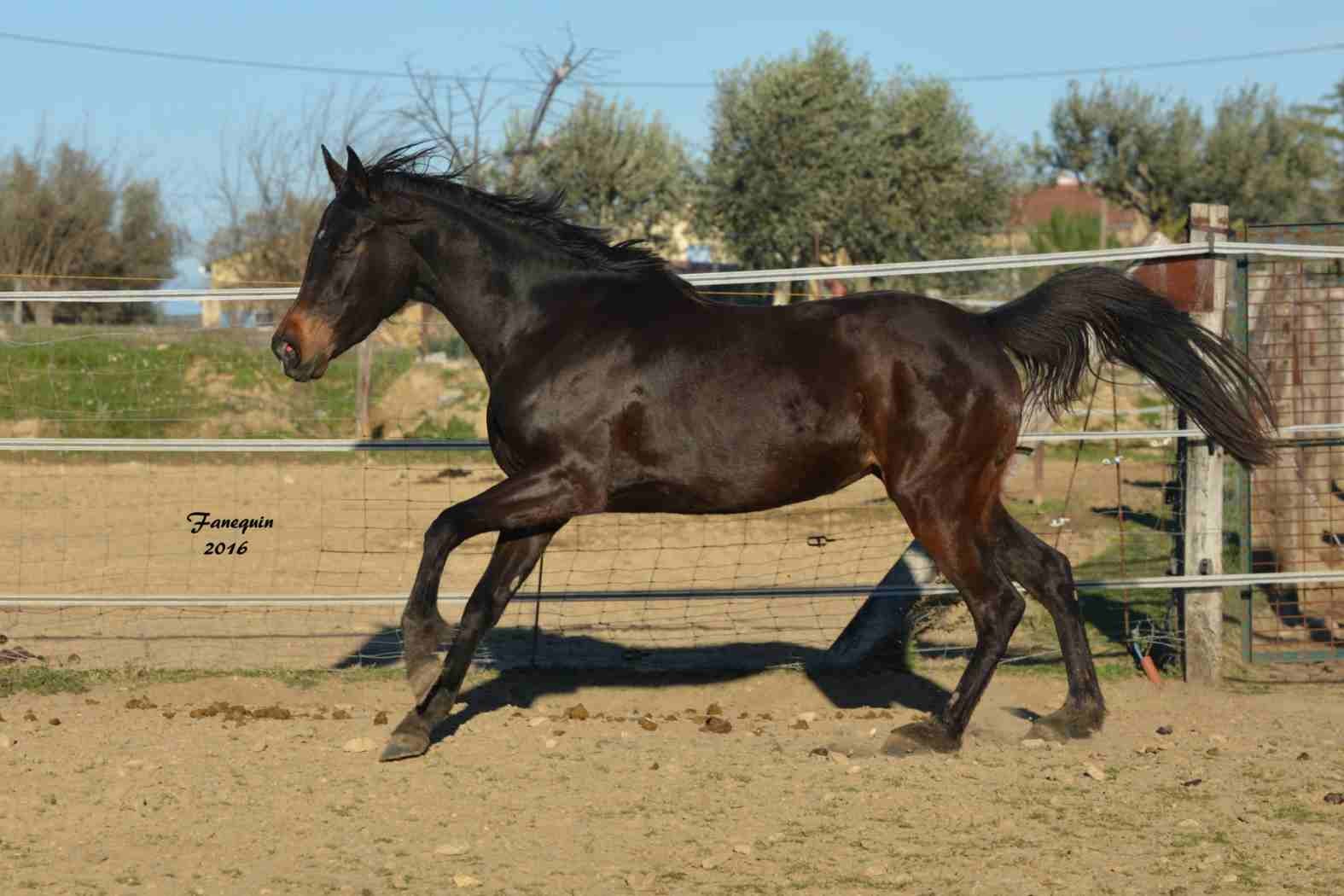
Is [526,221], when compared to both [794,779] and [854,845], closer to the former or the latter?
[794,779]

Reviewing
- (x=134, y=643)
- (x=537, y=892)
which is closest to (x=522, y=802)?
(x=537, y=892)

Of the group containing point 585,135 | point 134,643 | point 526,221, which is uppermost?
point 585,135

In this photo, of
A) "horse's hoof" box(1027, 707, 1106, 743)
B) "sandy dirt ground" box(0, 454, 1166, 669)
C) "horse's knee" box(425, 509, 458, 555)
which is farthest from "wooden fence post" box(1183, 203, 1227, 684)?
"horse's knee" box(425, 509, 458, 555)

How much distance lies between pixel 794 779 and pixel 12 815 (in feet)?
8.24

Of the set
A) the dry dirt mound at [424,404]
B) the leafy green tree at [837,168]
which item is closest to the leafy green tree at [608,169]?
the leafy green tree at [837,168]

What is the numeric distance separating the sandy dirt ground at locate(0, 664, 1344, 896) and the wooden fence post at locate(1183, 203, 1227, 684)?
284 mm

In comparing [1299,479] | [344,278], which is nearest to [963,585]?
[344,278]

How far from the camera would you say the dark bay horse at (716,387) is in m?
5.42

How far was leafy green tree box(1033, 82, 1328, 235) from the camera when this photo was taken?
37.2 metres

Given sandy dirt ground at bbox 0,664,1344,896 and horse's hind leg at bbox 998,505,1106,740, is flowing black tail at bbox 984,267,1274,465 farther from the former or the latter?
sandy dirt ground at bbox 0,664,1344,896

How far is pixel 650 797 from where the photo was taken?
15.5 ft

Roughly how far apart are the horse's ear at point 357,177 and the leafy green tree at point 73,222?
23.9 meters

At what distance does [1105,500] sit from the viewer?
13.2 m

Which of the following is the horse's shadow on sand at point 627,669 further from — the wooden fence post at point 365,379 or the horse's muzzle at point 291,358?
the wooden fence post at point 365,379
